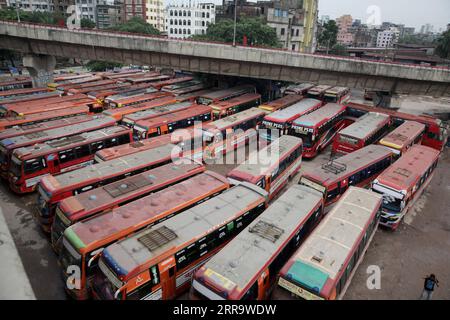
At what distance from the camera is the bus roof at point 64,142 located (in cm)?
1914

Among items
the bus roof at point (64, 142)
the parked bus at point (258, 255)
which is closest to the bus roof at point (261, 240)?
the parked bus at point (258, 255)

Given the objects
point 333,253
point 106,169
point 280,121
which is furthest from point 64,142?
point 333,253

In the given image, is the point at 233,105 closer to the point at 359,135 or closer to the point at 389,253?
the point at 359,135

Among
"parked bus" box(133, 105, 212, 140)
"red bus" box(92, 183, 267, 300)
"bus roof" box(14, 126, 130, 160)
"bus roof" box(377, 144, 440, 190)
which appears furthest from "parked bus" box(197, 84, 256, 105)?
"red bus" box(92, 183, 267, 300)

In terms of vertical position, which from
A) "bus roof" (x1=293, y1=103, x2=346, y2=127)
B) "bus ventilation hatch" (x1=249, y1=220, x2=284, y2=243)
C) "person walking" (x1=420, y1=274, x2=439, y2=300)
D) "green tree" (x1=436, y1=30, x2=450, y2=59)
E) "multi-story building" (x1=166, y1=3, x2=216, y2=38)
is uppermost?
"multi-story building" (x1=166, y1=3, x2=216, y2=38)

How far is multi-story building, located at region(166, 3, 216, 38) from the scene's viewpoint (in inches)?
3757

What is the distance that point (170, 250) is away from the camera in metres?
11.5

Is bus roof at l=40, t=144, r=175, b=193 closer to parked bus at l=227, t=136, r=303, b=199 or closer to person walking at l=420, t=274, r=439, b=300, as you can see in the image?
parked bus at l=227, t=136, r=303, b=199

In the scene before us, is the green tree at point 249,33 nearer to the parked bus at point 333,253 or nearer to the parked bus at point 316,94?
the parked bus at point 316,94

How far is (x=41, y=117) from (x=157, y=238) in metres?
22.3

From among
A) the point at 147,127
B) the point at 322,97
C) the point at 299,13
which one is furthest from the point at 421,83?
the point at 299,13

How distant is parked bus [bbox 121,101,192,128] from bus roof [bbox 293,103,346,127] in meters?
11.7

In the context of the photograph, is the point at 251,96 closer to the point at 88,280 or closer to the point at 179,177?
the point at 179,177

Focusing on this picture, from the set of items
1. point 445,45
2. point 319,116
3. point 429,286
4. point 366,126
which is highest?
point 445,45
